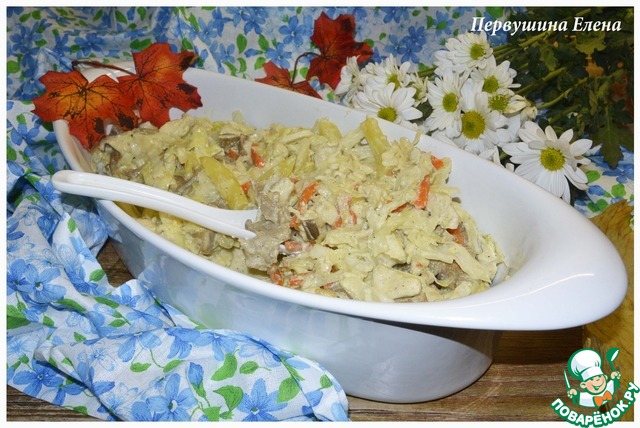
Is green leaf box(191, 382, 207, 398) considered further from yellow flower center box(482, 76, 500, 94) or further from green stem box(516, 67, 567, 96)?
green stem box(516, 67, 567, 96)

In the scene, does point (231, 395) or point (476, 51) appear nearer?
point (231, 395)

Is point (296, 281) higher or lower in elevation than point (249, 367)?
higher

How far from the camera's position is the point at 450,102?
5.55ft

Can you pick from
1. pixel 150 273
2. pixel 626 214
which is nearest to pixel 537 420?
pixel 626 214

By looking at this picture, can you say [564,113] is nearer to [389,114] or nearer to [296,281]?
[389,114]

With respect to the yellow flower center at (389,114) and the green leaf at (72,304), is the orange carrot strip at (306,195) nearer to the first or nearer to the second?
the yellow flower center at (389,114)

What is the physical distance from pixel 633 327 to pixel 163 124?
1.23 meters

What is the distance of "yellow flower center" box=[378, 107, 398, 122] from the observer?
174 cm

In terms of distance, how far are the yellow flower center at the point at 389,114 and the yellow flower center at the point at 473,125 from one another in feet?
0.58

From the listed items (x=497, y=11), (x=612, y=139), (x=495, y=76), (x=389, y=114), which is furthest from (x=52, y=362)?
(x=497, y=11)

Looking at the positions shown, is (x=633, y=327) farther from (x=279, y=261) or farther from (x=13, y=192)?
(x=13, y=192)

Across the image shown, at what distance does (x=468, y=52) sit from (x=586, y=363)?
0.80m

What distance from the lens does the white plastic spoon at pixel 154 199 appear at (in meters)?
1.37

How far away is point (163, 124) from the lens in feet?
5.91
